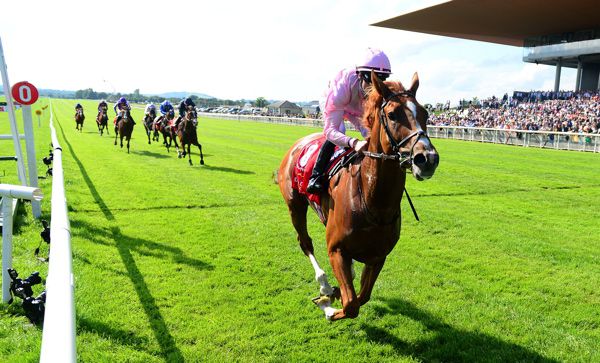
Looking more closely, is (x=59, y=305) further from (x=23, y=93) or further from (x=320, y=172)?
(x=23, y=93)

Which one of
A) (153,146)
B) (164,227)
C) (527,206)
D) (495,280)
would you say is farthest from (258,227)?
(153,146)

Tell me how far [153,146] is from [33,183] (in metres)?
13.1

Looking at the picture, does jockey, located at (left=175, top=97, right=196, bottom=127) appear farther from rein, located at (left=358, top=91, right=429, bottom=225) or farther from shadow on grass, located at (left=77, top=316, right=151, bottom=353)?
rein, located at (left=358, top=91, right=429, bottom=225)

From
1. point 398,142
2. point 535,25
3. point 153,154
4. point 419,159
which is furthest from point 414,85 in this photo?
point 535,25

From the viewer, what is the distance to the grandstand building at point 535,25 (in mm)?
39531

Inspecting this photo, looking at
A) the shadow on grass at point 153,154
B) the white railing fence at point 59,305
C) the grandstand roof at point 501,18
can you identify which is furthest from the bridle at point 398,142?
the grandstand roof at point 501,18

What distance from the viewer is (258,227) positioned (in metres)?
6.95

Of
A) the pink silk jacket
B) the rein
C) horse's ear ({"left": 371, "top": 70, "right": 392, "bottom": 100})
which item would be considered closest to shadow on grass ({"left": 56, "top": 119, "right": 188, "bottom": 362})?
the rein

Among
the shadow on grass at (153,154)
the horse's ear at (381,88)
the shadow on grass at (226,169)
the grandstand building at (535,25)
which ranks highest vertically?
the grandstand building at (535,25)

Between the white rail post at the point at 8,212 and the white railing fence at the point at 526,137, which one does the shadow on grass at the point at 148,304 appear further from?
the white railing fence at the point at 526,137

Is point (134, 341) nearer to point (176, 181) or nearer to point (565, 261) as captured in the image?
point (565, 261)

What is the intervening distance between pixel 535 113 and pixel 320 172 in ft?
112

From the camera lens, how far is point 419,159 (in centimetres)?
265

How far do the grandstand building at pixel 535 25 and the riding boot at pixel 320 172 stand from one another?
41.2 meters
